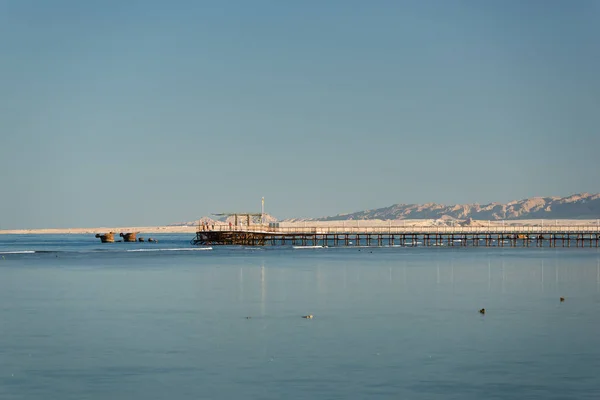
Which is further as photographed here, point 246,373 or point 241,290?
point 241,290

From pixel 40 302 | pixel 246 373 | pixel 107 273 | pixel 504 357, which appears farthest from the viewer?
pixel 107 273

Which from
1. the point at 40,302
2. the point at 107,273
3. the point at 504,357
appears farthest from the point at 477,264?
the point at 504,357

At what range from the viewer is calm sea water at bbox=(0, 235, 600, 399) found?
22.5 m

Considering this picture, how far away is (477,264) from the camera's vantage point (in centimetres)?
7531

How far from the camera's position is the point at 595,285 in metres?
50.7

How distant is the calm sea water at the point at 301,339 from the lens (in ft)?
73.8

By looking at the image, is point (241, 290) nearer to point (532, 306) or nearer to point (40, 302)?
point (40, 302)

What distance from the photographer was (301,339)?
98.3ft

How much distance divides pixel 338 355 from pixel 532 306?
1589 cm

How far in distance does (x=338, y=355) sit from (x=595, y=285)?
28246 mm

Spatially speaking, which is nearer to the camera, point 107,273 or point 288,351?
point 288,351

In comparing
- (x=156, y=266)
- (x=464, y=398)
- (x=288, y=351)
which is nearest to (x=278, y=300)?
(x=288, y=351)

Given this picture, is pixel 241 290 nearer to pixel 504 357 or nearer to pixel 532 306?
pixel 532 306

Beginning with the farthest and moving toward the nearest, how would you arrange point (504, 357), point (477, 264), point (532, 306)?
1. point (477, 264)
2. point (532, 306)
3. point (504, 357)
